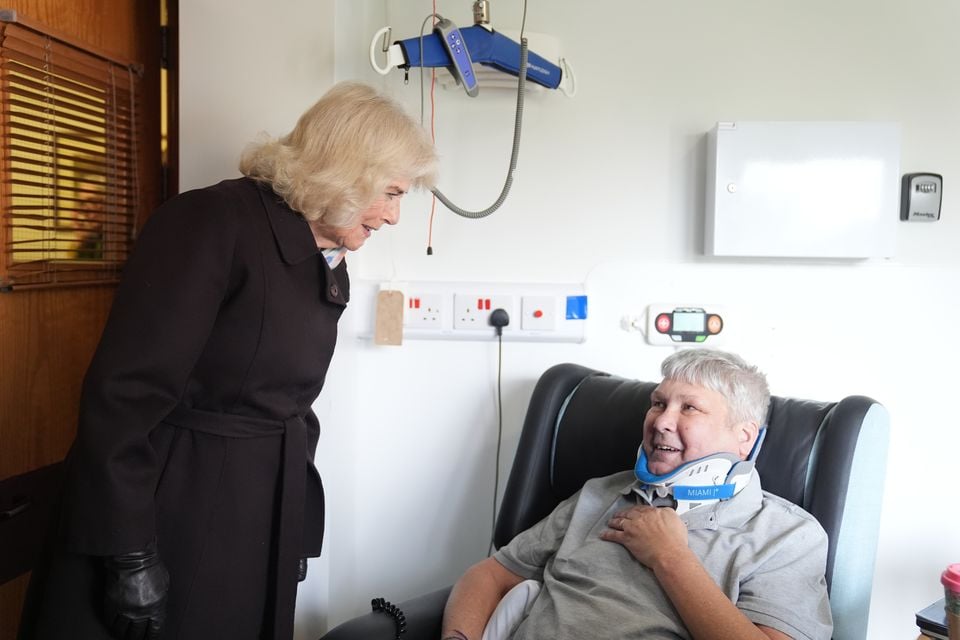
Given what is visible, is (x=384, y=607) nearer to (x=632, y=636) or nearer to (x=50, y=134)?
(x=632, y=636)

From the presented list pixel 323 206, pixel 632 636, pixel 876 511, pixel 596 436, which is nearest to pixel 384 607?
pixel 632 636

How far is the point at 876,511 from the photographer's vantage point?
1347 millimetres

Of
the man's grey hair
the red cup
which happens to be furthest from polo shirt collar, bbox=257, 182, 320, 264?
the red cup

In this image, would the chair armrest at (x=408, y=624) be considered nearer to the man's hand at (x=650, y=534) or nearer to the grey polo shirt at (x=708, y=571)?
the grey polo shirt at (x=708, y=571)

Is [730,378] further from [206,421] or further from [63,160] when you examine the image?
[63,160]

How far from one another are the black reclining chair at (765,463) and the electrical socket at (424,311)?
35cm

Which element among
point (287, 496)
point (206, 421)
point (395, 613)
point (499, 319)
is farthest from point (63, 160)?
point (395, 613)

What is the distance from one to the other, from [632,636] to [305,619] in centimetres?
98

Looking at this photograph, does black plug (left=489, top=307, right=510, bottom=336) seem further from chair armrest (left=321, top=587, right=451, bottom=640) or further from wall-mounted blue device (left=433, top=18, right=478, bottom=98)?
chair armrest (left=321, top=587, right=451, bottom=640)

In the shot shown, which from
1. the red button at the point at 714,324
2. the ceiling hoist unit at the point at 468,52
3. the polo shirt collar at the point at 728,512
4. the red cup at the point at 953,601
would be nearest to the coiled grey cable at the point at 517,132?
the ceiling hoist unit at the point at 468,52

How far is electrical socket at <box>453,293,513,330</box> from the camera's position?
1.94m

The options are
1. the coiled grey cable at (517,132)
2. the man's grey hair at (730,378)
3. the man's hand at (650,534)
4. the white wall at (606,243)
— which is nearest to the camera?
the man's hand at (650,534)

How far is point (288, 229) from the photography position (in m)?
1.33

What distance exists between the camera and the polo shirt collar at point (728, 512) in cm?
134
